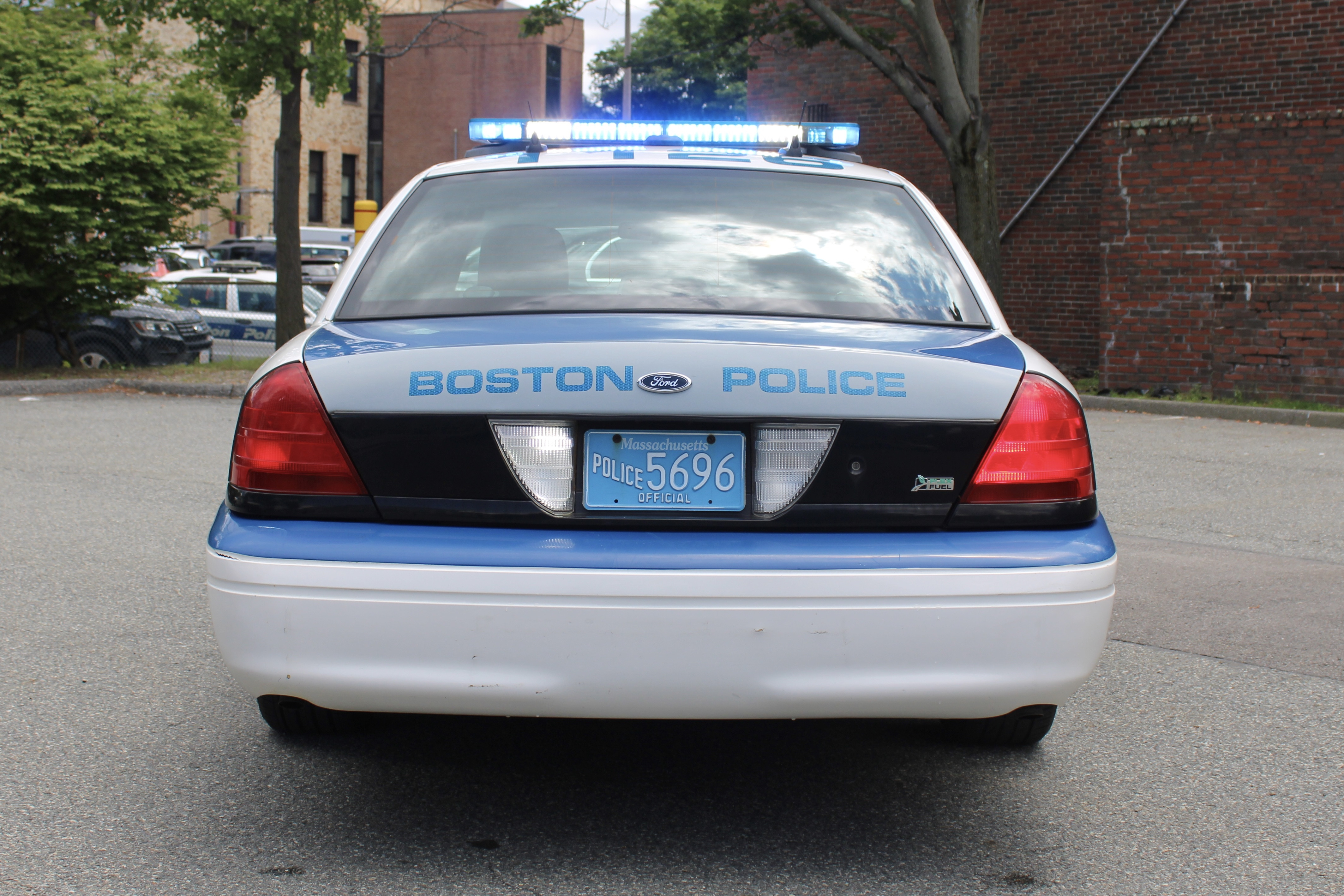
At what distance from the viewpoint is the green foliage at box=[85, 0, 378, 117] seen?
50.8 ft

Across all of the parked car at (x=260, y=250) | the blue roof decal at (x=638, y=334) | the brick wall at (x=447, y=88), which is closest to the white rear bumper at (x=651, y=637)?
the blue roof decal at (x=638, y=334)

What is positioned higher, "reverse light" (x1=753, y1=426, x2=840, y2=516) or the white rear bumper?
"reverse light" (x1=753, y1=426, x2=840, y2=516)

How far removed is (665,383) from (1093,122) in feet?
56.5

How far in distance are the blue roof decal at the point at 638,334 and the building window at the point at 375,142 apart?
5577 centimetres

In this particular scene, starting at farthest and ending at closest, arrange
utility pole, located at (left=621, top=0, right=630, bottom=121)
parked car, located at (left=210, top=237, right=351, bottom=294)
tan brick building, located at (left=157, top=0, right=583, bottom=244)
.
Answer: tan brick building, located at (left=157, top=0, right=583, bottom=244) < parked car, located at (left=210, top=237, right=351, bottom=294) < utility pole, located at (left=621, top=0, right=630, bottom=121)

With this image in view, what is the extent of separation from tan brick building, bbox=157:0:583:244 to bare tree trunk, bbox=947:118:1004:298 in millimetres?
39924

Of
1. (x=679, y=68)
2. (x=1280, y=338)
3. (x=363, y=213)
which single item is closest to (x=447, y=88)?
(x=679, y=68)

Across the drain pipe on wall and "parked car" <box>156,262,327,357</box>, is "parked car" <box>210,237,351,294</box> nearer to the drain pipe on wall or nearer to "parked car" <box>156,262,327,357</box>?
"parked car" <box>156,262,327,357</box>

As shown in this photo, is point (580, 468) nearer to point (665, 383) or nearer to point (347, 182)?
point (665, 383)

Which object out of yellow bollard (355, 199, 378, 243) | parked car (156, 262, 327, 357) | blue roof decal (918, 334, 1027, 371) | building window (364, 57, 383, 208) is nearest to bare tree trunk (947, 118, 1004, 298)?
yellow bollard (355, 199, 378, 243)

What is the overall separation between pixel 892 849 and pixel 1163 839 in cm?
64

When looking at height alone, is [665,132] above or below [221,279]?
above

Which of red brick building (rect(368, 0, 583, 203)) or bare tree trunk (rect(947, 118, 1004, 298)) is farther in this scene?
red brick building (rect(368, 0, 583, 203))

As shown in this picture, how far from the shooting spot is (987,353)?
2957mm
